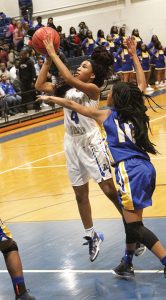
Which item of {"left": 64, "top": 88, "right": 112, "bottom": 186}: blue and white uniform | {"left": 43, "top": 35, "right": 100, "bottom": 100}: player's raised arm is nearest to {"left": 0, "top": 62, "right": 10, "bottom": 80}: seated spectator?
{"left": 64, "top": 88, "right": 112, "bottom": 186}: blue and white uniform

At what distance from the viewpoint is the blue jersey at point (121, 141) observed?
4918mm

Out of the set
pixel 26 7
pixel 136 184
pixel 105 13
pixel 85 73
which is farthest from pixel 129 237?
pixel 26 7

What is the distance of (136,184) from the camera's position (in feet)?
15.8

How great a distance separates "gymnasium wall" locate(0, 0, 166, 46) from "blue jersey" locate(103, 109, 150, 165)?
22.3 meters

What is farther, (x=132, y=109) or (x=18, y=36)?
(x=18, y=36)

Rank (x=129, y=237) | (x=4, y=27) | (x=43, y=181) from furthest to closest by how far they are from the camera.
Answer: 1. (x=4, y=27)
2. (x=43, y=181)
3. (x=129, y=237)

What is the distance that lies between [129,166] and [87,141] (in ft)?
3.48

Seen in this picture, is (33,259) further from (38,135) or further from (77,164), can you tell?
(38,135)

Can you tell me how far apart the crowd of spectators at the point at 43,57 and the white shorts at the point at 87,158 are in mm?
12481

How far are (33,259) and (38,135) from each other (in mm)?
9632

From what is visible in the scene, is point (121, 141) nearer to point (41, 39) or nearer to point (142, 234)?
point (142, 234)

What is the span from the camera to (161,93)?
22141 mm

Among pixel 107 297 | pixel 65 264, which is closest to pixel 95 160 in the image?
pixel 65 264

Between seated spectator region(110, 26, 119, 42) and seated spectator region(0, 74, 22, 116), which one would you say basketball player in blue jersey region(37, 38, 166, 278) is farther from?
seated spectator region(110, 26, 119, 42)
